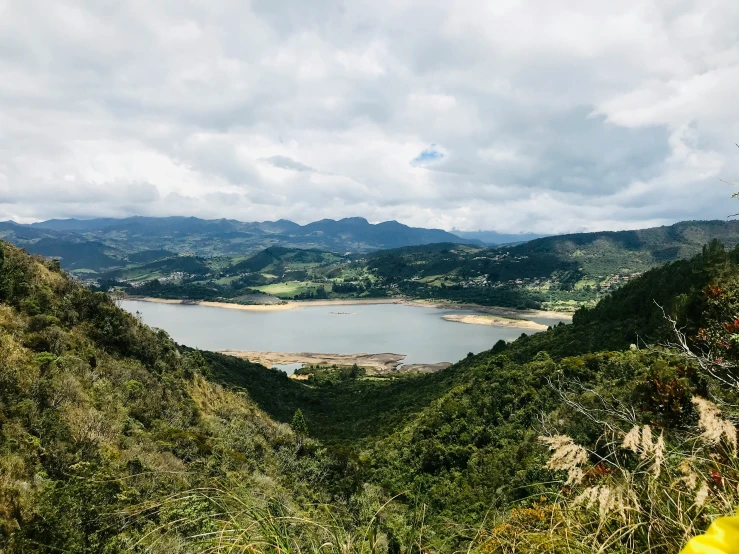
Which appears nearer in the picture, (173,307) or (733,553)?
(733,553)

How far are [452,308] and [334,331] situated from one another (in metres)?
48.4

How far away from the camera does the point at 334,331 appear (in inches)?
3708

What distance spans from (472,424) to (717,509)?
17999mm

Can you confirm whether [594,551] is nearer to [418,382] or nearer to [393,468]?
[393,468]

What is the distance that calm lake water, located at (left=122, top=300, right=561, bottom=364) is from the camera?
2963 inches

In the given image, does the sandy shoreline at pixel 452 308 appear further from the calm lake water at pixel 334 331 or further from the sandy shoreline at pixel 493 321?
the calm lake water at pixel 334 331

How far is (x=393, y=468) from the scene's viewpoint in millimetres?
16219

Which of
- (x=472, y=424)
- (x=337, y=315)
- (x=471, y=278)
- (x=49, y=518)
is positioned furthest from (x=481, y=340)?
(x=471, y=278)

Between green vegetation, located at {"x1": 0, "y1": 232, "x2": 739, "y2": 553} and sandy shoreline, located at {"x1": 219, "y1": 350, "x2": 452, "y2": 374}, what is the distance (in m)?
31.3

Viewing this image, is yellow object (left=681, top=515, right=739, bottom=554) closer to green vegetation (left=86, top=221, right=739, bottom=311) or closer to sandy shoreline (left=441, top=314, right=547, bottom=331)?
sandy shoreline (left=441, top=314, right=547, bottom=331)

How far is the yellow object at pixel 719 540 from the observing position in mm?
604

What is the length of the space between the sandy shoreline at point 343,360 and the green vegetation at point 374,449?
3128 cm

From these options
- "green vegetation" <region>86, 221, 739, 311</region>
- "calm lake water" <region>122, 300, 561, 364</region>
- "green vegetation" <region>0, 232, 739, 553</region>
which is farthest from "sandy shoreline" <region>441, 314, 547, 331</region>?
Result: "green vegetation" <region>0, 232, 739, 553</region>

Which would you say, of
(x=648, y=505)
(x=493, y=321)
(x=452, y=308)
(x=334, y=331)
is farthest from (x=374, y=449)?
(x=452, y=308)
